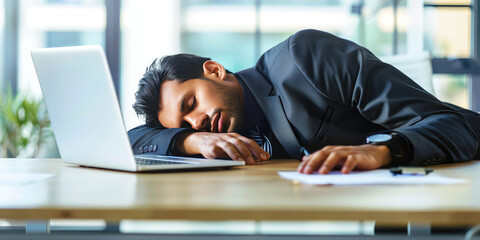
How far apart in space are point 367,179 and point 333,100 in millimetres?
628

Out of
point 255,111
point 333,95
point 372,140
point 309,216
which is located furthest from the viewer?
point 255,111

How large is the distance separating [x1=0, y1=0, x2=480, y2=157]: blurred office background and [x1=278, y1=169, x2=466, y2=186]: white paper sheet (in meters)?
2.69

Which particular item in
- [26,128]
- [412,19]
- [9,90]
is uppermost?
[412,19]

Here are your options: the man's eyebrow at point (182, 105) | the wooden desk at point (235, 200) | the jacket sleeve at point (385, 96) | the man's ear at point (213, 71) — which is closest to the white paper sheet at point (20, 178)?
the wooden desk at point (235, 200)

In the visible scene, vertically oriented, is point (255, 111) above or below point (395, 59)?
below

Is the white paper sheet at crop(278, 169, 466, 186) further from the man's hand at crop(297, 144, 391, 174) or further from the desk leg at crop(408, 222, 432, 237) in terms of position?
the desk leg at crop(408, 222, 432, 237)

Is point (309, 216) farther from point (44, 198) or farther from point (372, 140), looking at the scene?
point (372, 140)

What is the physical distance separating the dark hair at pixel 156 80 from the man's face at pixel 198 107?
19 mm

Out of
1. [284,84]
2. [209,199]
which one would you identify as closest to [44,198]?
[209,199]

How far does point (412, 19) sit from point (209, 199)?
10.9 ft

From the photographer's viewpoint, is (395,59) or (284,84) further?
(395,59)

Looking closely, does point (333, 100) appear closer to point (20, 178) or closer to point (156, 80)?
point (156, 80)

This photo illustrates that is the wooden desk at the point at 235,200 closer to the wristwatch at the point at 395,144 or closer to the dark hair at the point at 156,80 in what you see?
the wristwatch at the point at 395,144

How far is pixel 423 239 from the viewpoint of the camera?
83 centimetres
